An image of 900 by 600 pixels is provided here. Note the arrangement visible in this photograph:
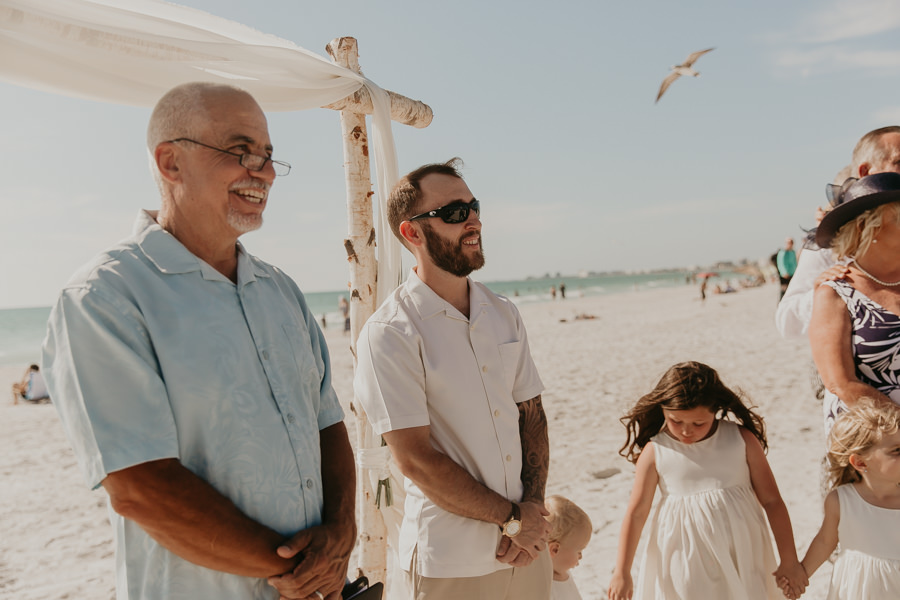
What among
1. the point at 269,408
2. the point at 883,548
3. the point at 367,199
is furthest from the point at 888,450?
the point at 367,199

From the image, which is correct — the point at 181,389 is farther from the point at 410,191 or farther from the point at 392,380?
the point at 410,191

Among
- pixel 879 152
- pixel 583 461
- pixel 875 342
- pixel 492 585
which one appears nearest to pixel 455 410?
pixel 492 585

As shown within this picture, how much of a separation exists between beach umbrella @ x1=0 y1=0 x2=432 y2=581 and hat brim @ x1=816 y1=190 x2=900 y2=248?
2006mm

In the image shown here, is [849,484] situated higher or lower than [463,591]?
higher

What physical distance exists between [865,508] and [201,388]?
2.58 meters

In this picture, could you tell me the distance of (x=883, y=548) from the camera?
2.34 metres

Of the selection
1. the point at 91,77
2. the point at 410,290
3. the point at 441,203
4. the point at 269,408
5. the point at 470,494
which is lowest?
the point at 470,494

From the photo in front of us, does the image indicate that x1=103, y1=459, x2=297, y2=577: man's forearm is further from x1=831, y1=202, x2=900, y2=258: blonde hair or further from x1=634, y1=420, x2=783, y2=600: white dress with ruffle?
x1=831, y1=202, x2=900, y2=258: blonde hair

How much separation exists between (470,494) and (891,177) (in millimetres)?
2154

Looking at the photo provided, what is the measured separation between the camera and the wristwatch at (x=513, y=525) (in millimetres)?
2092

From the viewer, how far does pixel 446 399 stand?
2.20 meters

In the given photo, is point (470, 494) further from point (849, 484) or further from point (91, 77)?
point (91, 77)

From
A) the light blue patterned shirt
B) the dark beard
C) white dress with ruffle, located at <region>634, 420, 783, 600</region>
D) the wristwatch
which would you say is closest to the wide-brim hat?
white dress with ruffle, located at <region>634, 420, 783, 600</region>

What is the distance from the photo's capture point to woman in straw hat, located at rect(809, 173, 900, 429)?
7.81 ft
